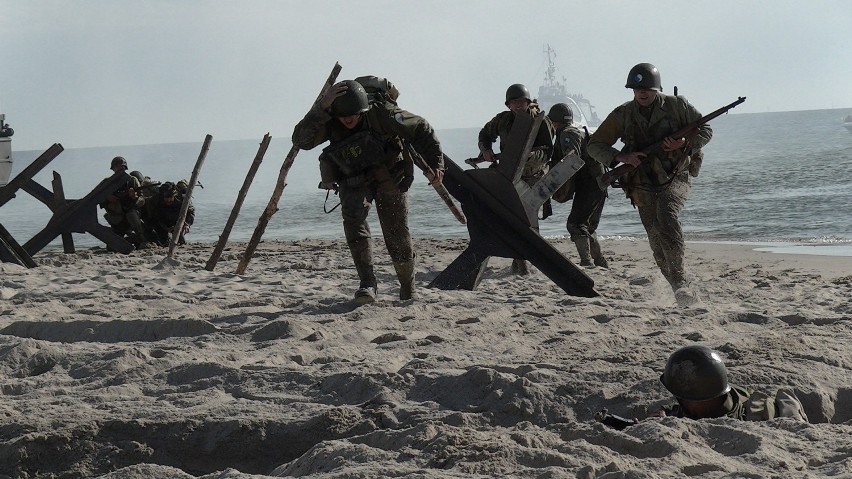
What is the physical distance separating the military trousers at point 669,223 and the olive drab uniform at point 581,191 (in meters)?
2.45

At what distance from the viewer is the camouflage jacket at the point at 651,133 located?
7844 millimetres

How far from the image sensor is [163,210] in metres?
15.5

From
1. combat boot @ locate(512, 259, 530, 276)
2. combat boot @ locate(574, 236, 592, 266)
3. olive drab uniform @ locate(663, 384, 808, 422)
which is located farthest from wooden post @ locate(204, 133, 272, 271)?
olive drab uniform @ locate(663, 384, 808, 422)

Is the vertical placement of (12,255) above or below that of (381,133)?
below

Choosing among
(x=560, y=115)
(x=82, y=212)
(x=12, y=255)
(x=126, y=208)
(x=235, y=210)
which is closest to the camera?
(x=560, y=115)

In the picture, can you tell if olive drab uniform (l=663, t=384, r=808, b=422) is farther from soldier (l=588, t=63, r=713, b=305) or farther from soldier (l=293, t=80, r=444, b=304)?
soldier (l=293, t=80, r=444, b=304)

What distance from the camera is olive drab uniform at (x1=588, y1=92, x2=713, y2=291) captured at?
786 cm

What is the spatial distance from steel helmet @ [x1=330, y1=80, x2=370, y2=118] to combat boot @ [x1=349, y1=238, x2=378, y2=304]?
Result: 1.03 metres

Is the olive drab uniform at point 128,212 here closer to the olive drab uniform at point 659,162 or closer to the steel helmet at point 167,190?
the steel helmet at point 167,190

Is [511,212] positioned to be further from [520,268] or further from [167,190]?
[167,190]

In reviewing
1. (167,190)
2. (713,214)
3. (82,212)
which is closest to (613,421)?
(82,212)

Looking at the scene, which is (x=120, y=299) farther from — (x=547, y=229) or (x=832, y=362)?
(x=547, y=229)

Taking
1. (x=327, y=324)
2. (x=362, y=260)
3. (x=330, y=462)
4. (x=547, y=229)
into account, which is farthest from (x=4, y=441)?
(x=547, y=229)

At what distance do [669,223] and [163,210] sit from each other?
9.37 meters
